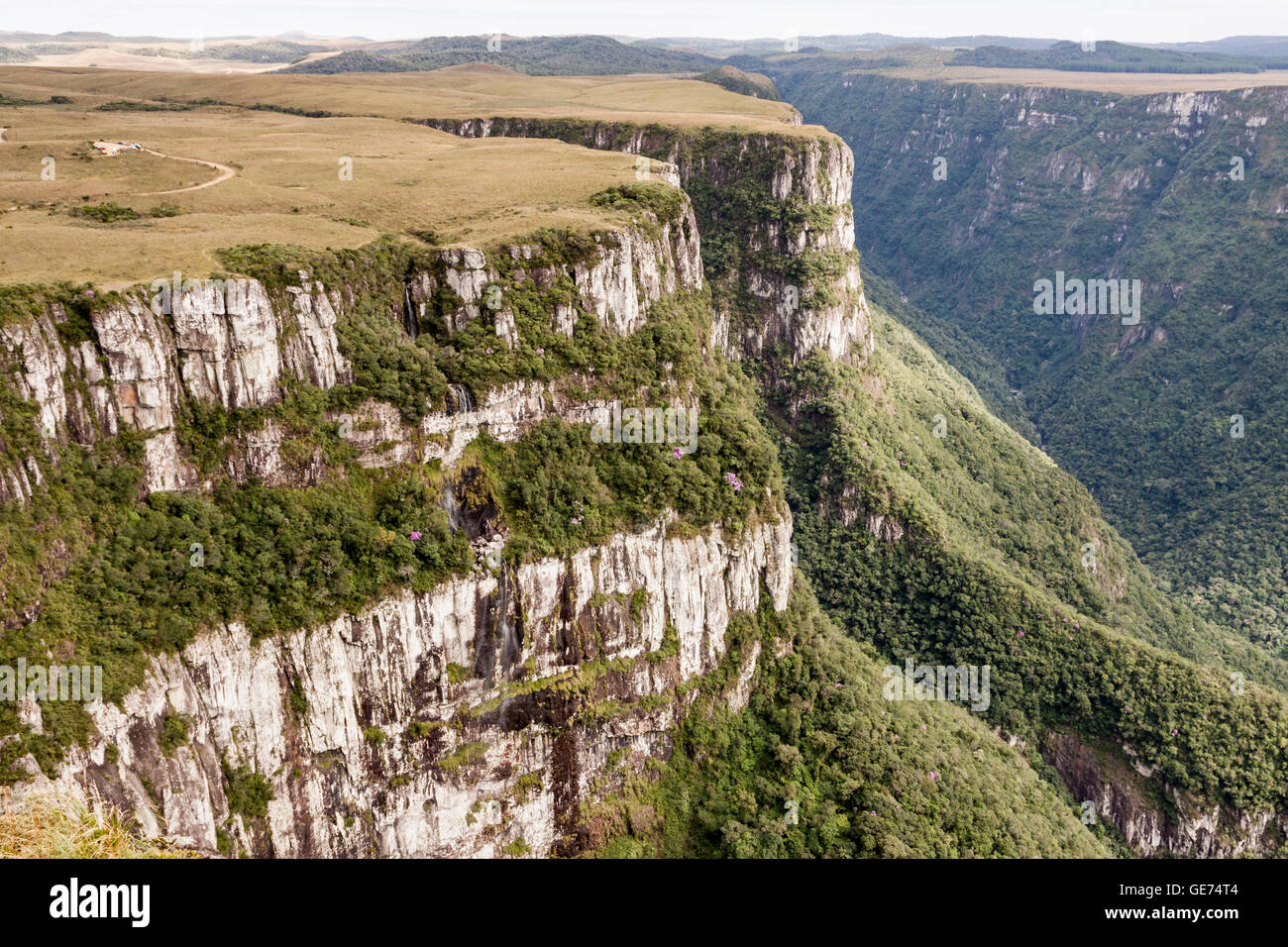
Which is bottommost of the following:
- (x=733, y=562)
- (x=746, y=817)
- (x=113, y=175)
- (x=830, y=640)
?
(x=746, y=817)

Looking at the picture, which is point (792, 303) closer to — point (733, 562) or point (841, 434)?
point (841, 434)

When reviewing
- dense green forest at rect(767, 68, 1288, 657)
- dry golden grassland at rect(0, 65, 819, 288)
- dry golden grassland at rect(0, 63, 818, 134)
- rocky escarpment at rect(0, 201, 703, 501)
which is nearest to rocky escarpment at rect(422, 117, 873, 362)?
dry golden grassland at rect(0, 63, 818, 134)

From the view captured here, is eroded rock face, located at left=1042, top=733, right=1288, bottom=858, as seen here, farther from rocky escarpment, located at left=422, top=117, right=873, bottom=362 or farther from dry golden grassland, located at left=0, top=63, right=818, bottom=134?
dry golden grassland, located at left=0, top=63, right=818, bottom=134

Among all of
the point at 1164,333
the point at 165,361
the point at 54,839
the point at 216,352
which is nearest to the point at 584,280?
the point at 216,352

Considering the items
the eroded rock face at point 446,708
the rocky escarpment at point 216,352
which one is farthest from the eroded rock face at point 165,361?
the eroded rock face at point 446,708

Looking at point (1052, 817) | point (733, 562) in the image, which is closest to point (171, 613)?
point (733, 562)

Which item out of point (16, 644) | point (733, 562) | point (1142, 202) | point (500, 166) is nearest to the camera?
point (16, 644)
